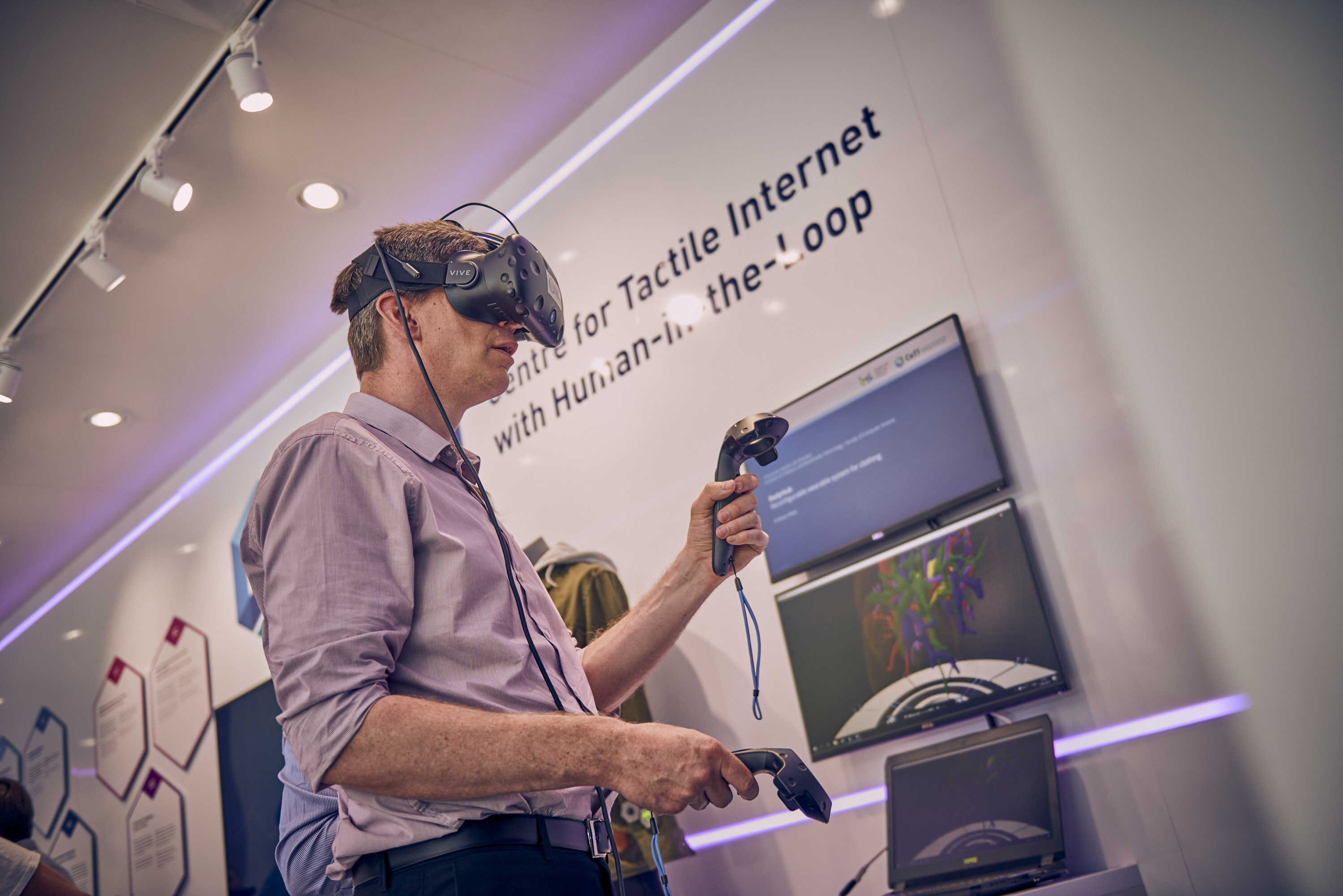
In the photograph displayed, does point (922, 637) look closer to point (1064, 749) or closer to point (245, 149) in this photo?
point (1064, 749)

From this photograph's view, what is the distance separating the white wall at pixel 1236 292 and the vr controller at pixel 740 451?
92cm

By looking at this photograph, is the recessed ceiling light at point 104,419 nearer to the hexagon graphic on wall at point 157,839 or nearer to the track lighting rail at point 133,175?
the track lighting rail at point 133,175

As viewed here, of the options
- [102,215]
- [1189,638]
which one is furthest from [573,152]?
[1189,638]

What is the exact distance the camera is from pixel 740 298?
2795 millimetres

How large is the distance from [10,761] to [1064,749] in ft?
24.5

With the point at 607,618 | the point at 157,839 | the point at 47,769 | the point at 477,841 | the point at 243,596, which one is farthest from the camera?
the point at 47,769

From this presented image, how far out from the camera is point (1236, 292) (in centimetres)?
44

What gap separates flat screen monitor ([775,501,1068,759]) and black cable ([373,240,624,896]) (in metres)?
1.01

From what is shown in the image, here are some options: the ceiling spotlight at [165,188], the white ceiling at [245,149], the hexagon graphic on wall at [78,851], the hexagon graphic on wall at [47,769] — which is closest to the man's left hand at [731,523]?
the white ceiling at [245,149]

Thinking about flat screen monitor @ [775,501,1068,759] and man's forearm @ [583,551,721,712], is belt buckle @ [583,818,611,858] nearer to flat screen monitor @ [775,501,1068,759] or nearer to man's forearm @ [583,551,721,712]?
man's forearm @ [583,551,721,712]

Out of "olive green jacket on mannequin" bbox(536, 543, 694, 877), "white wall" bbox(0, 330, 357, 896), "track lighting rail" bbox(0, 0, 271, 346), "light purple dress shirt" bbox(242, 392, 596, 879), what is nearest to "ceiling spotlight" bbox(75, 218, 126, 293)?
"track lighting rail" bbox(0, 0, 271, 346)

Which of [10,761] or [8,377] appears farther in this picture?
[10,761]

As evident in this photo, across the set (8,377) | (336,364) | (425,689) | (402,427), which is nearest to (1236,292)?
(425,689)

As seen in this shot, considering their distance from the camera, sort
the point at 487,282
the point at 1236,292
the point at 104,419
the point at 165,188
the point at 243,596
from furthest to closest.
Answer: the point at 104,419
the point at 243,596
the point at 165,188
the point at 487,282
the point at 1236,292
